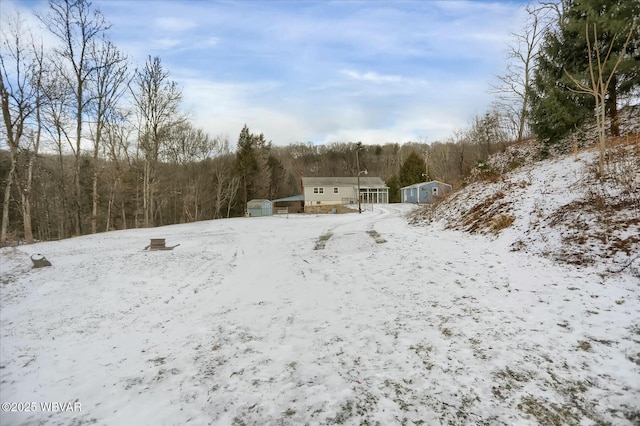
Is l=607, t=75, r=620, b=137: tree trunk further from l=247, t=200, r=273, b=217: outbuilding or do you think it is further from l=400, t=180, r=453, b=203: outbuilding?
l=247, t=200, r=273, b=217: outbuilding

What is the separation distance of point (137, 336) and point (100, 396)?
1388mm

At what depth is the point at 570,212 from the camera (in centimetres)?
682

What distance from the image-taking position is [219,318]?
4.69 metres

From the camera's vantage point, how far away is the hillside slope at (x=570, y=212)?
210 inches

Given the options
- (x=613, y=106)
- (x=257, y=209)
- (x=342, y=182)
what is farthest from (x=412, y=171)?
(x=613, y=106)

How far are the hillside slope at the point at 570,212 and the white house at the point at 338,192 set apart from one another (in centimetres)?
3044

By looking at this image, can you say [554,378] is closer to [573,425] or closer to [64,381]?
[573,425]

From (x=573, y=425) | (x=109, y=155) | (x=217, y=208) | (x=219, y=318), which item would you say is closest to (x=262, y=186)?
(x=217, y=208)

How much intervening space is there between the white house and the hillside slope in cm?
3044

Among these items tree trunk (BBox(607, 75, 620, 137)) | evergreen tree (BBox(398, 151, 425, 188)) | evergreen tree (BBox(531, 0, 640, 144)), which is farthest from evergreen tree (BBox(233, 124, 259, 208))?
tree trunk (BBox(607, 75, 620, 137))

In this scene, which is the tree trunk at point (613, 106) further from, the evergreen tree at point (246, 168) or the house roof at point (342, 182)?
the evergreen tree at point (246, 168)

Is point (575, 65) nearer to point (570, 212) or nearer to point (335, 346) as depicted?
point (570, 212)

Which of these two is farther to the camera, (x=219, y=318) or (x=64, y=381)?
(x=219, y=318)

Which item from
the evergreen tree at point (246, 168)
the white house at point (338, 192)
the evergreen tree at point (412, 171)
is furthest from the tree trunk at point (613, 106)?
the evergreen tree at point (246, 168)
